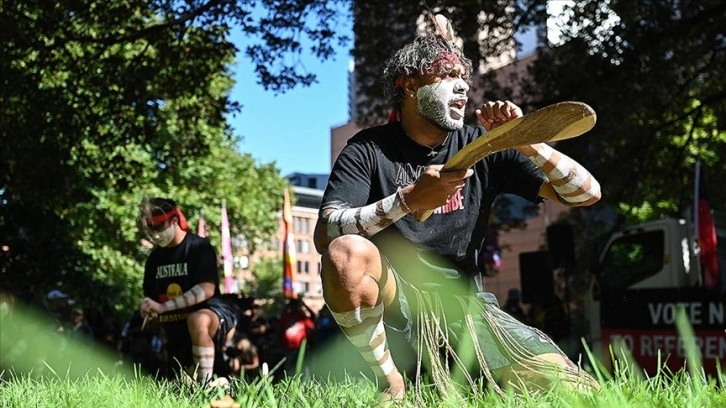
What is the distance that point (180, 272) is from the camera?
21.1 feet

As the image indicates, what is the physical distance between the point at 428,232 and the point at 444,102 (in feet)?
1.74

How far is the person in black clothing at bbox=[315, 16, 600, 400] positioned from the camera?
125 inches

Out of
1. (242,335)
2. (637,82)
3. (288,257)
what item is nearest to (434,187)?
Answer: (242,335)

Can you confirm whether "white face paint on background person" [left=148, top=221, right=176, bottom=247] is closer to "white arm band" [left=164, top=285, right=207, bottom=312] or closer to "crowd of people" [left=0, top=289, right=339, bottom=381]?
"white arm band" [left=164, top=285, right=207, bottom=312]

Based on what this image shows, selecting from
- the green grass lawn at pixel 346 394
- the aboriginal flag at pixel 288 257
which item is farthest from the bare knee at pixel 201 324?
the aboriginal flag at pixel 288 257

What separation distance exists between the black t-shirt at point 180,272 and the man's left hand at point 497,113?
3.47 meters

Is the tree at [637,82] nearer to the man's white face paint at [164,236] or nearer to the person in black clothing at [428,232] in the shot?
the man's white face paint at [164,236]

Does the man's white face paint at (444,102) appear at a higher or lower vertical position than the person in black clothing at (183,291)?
higher

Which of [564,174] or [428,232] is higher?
[564,174]

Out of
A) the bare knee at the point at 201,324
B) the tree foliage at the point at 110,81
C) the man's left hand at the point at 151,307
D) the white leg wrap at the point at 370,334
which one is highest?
the tree foliage at the point at 110,81

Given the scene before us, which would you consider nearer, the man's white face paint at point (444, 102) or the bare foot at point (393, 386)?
the bare foot at point (393, 386)

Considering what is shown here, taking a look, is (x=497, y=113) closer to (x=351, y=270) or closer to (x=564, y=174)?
(x=564, y=174)

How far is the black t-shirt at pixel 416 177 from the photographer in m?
3.45

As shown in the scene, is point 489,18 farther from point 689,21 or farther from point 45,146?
point 45,146
